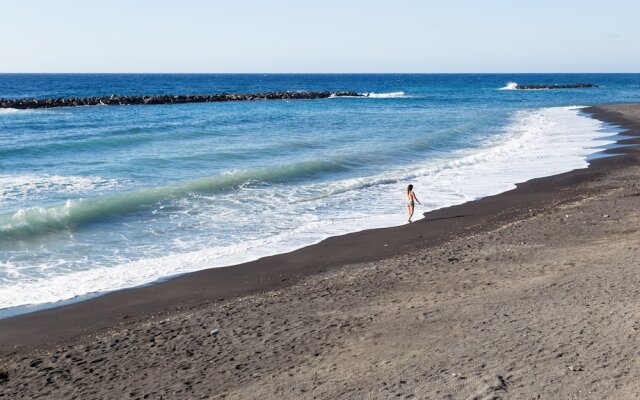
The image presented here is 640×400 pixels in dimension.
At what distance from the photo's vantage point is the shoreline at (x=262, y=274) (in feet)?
34.8

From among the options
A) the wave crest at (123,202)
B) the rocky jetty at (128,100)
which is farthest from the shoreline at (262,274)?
the rocky jetty at (128,100)

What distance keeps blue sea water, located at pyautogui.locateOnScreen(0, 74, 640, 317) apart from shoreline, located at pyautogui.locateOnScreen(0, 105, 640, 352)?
677mm

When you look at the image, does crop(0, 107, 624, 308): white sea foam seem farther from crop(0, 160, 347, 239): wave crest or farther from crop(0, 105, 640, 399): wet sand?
crop(0, 160, 347, 239): wave crest

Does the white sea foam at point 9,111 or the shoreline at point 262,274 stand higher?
the white sea foam at point 9,111

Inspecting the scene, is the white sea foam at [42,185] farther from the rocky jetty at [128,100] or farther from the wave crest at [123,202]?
the rocky jetty at [128,100]

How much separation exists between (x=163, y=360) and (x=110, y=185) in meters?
15.3

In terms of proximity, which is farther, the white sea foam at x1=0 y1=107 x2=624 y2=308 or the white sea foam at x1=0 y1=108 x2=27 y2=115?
the white sea foam at x1=0 y1=108 x2=27 y2=115

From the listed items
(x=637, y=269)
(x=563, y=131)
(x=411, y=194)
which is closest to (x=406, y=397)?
(x=637, y=269)

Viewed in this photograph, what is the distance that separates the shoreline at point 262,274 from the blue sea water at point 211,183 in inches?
26.7

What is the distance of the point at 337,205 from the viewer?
2025 cm

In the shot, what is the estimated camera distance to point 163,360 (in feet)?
29.3

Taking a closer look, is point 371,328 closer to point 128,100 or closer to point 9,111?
point 9,111

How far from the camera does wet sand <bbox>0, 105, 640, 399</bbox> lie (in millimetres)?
7707

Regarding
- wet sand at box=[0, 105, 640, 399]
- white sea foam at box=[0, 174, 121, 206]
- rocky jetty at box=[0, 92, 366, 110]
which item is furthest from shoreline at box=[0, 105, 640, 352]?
rocky jetty at box=[0, 92, 366, 110]
